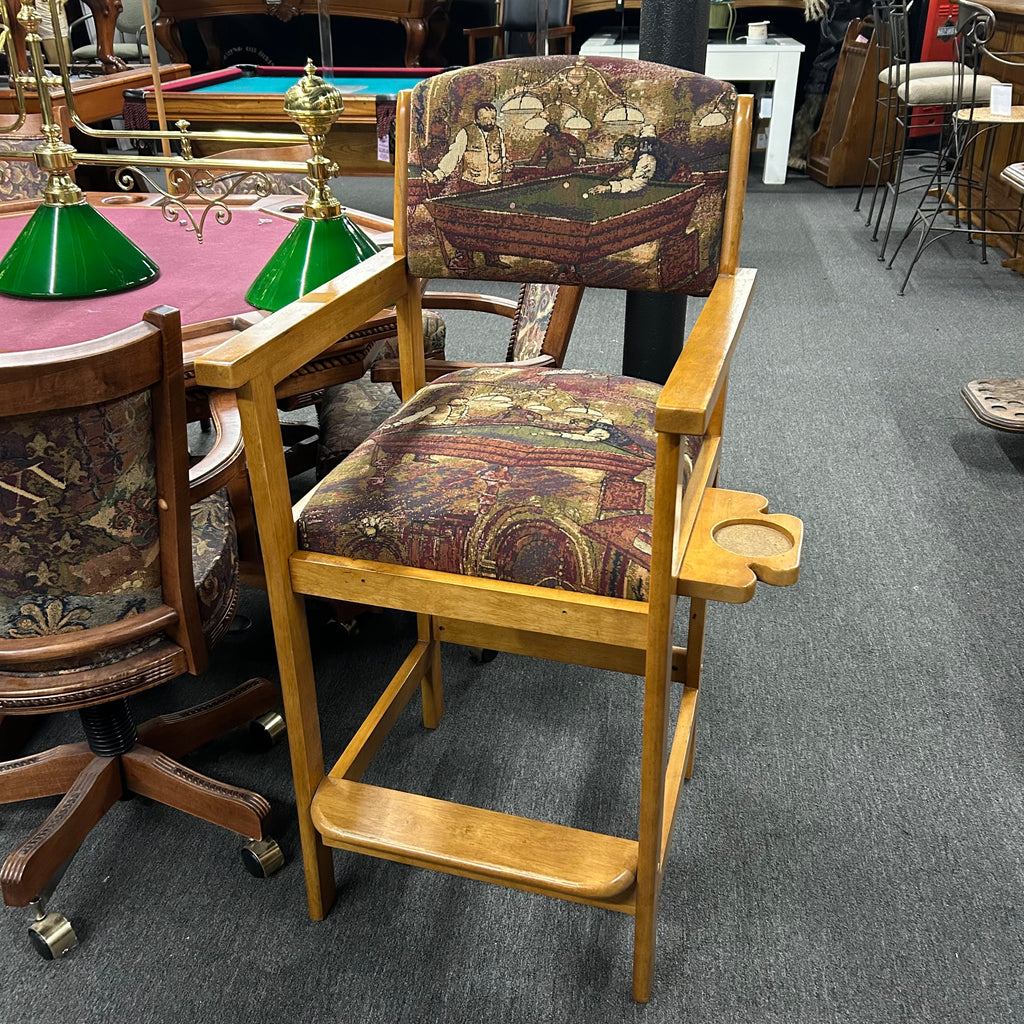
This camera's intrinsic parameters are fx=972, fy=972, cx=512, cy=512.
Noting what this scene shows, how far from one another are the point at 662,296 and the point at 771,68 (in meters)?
3.87

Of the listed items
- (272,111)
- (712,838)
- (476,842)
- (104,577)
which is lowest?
(712,838)

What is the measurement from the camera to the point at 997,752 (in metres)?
1.65

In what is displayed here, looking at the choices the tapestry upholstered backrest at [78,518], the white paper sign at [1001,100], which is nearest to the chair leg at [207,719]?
the tapestry upholstered backrest at [78,518]

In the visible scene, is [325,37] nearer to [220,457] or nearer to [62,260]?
[62,260]

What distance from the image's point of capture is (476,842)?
3.95 feet

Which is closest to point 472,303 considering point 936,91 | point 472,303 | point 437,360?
point 472,303

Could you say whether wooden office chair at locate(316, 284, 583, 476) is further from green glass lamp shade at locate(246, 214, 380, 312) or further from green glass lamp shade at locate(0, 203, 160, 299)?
Result: green glass lamp shade at locate(0, 203, 160, 299)

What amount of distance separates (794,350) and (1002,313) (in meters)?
0.93

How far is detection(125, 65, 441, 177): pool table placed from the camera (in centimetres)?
388

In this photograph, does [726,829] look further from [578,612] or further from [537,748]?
[578,612]

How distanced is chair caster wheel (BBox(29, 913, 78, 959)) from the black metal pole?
1.73 metres

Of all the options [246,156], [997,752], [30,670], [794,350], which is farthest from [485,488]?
[794,350]

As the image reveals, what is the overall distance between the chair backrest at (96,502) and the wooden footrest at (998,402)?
210 cm

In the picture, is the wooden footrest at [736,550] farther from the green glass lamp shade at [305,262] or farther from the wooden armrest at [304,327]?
the green glass lamp shade at [305,262]
